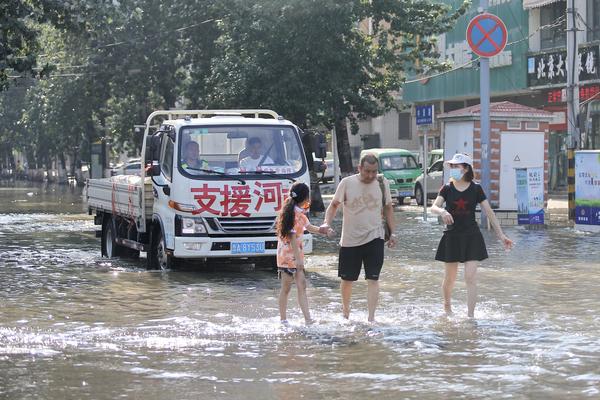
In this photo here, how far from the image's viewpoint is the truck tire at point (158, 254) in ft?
57.1

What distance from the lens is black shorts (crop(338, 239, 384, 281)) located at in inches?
465

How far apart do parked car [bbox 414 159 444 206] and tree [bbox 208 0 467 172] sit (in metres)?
3.17

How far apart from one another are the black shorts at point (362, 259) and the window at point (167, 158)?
5.53 meters

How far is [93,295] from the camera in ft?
47.8

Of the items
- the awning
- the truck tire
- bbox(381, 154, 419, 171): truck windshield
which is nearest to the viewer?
the truck tire

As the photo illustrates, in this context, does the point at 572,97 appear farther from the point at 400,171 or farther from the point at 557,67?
the point at 557,67

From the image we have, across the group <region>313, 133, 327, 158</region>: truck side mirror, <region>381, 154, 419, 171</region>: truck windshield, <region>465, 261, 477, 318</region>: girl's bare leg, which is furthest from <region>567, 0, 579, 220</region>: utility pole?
<region>465, 261, 477, 318</region>: girl's bare leg

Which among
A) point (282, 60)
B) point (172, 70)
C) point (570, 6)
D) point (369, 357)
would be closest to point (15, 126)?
point (172, 70)

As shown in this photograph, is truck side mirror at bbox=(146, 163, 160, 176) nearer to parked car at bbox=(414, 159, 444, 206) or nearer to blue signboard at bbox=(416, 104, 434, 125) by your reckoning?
blue signboard at bbox=(416, 104, 434, 125)

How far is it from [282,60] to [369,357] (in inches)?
1058

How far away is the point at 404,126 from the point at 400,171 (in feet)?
84.6

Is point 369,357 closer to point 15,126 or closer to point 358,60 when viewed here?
point 358,60

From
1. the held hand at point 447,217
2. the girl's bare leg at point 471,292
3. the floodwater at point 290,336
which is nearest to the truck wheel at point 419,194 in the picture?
the floodwater at point 290,336

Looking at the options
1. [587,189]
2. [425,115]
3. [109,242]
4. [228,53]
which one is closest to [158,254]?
[109,242]
